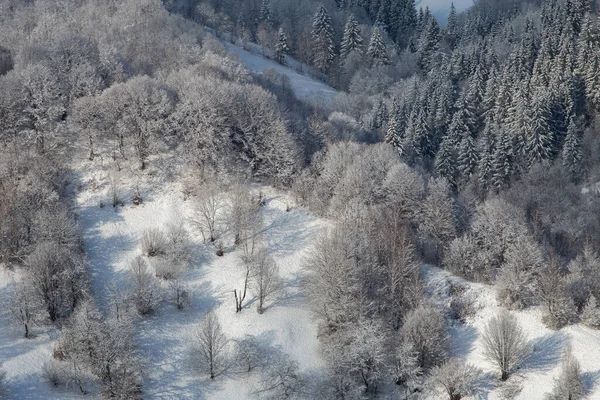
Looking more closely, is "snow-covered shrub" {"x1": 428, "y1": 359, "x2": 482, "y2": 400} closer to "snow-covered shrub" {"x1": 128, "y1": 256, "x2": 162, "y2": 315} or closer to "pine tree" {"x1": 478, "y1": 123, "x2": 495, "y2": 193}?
"snow-covered shrub" {"x1": 128, "y1": 256, "x2": 162, "y2": 315}

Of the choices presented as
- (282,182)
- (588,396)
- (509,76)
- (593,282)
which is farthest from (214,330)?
(509,76)

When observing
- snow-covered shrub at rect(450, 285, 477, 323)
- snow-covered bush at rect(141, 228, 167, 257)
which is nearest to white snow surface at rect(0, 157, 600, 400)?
snow-covered shrub at rect(450, 285, 477, 323)

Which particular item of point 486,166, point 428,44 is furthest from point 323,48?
point 486,166

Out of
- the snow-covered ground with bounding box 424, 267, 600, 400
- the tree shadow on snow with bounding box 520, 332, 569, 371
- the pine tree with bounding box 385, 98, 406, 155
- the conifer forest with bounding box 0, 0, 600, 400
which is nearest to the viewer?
the snow-covered ground with bounding box 424, 267, 600, 400

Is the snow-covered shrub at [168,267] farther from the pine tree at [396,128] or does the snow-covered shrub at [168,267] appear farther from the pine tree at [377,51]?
the pine tree at [377,51]

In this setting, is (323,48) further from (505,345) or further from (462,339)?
(505,345)

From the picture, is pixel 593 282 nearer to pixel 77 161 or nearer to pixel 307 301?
pixel 307 301
